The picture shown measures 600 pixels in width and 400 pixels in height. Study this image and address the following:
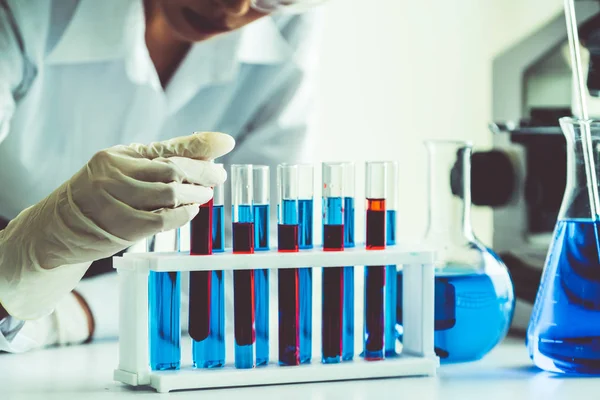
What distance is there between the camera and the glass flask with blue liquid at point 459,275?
4.00ft

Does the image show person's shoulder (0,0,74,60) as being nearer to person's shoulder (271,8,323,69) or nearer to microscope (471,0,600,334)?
person's shoulder (271,8,323,69)

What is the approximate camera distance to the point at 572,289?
3.79 ft

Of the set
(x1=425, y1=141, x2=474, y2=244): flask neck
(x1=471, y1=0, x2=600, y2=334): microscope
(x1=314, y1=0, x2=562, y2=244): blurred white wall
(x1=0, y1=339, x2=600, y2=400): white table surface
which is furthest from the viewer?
(x1=314, y1=0, x2=562, y2=244): blurred white wall

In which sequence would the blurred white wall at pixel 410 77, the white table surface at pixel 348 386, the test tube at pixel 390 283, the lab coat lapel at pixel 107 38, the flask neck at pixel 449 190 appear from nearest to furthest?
the white table surface at pixel 348 386
the test tube at pixel 390 283
the flask neck at pixel 449 190
the lab coat lapel at pixel 107 38
the blurred white wall at pixel 410 77

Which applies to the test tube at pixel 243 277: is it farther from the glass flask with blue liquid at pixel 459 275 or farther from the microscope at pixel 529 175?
→ the microscope at pixel 529 175

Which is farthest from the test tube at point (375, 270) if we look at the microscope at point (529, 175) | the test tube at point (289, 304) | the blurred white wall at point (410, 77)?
the blurred white wall at point (410, 77)

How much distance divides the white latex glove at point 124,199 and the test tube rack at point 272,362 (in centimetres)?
5

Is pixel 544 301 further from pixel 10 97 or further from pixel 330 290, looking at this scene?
pixel 10 97

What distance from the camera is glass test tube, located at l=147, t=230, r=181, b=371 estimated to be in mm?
1059

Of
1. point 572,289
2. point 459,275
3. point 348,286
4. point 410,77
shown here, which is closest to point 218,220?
point 348,286

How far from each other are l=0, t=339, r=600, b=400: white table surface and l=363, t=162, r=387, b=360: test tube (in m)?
0.05

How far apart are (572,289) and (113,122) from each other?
81 cm

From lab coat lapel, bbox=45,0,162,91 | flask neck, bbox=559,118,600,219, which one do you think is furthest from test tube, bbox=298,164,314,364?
lab coat lapel, bbox=45,0,162,91

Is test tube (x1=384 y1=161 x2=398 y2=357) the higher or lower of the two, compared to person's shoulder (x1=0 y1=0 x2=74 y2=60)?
lower
